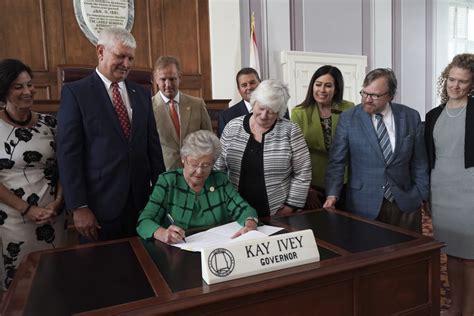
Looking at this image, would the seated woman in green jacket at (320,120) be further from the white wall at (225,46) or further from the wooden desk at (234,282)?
the white wall at (225,46)

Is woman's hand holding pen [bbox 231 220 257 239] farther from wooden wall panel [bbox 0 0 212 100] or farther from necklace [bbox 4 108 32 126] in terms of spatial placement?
wooden wall panel [bbox 0 0 212 100]

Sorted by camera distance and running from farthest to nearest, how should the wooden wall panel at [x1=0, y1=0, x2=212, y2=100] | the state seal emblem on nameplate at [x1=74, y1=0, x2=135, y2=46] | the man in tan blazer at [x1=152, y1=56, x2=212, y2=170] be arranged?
1. the state seal emblem on nameplate at [x1=74, y1=0, x2=135, y2=46]
2. the wooden wall panel at [x1=0, y1=0, x2=212, y2=100]
3. the man in tan blazer at [x1=152, y1=56, x2=212, y2=170]

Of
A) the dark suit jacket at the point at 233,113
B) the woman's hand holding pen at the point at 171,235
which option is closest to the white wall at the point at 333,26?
the dark suit jacket at the point at 233,113

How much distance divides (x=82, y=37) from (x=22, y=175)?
3.47m

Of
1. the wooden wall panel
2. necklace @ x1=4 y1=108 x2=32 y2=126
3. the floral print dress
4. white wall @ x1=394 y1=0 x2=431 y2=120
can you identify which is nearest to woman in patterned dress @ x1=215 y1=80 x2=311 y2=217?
the floral print dress

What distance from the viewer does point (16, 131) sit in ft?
6.13

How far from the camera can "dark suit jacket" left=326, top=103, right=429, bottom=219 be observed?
2.06 metres

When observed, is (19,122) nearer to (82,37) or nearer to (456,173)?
(456,173)

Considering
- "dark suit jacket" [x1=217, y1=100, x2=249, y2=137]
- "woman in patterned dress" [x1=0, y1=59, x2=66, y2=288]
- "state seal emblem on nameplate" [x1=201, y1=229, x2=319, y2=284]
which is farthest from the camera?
"dark suit jacket" [x1=217, y1=100, x2=249, y2=137]

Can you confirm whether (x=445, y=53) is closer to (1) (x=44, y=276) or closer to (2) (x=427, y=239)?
(2) (x=427, y=239)

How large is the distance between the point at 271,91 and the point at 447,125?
995mm

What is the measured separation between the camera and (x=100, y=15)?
489 cm

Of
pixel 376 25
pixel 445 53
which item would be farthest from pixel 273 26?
pixel 445 53

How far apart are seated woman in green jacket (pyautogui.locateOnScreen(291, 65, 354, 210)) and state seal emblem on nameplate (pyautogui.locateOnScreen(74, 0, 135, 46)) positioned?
131 inches
